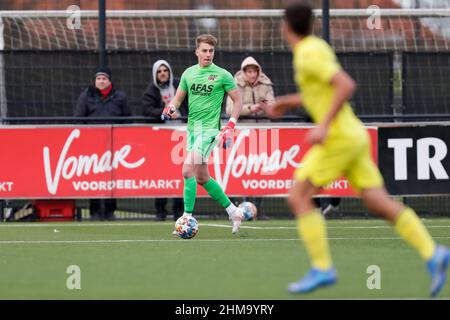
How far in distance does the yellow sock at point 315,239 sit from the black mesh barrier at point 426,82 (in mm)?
10264

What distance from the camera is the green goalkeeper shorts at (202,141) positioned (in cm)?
1418

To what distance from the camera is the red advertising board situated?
17.7 metres

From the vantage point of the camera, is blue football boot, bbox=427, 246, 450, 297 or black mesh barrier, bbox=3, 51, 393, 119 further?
black mesh barrier, bbox=3, 51, 393, 119

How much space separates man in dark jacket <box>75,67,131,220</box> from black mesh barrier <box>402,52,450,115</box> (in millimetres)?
4180

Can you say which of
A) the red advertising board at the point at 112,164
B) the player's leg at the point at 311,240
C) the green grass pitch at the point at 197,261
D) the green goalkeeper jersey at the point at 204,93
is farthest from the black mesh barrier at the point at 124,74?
the player's leg at the point at 311,240

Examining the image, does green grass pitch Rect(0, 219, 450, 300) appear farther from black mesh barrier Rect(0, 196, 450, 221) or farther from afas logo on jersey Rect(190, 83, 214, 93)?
afas logo on jersey Rect(190, 83, 214, 93)

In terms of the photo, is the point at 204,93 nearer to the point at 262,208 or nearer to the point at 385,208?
the point at 262,208

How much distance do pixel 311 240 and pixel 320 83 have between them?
110cm

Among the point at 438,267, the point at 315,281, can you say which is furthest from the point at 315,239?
the point at 438,267

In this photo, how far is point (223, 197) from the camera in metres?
14.5

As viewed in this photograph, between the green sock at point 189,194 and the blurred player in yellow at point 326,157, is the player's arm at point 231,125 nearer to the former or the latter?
the green sock at point 189,194

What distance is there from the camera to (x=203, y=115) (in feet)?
Answer: 47.1

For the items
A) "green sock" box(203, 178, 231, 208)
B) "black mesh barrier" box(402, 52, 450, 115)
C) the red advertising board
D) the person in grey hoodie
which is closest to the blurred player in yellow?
"green sock" box(203, 178, 231, 208)

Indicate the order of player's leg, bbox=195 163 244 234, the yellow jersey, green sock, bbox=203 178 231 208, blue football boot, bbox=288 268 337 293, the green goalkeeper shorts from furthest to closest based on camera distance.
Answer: green sock, bbox=203 178 231 208 → player's leg, bbox=195 163 244 234 → the green goalkeeper shorts → the yellow jersey → blue football boot, bbox=288 268 337 293
